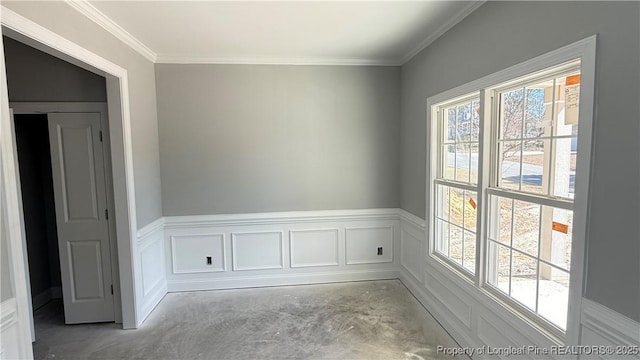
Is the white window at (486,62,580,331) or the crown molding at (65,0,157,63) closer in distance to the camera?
the white window at (486,62,580,331)

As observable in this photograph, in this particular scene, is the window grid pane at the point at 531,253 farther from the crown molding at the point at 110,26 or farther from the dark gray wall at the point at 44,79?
the dark gray wall at the point at 44,79

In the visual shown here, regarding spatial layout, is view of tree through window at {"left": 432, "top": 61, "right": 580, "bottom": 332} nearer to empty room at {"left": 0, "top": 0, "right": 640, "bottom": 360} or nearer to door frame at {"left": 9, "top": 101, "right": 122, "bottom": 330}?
empty room at {"left": 0, "top": 0, "right": 640, "bottom": 360}

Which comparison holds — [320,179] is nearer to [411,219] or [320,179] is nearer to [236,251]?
→ [411,219]

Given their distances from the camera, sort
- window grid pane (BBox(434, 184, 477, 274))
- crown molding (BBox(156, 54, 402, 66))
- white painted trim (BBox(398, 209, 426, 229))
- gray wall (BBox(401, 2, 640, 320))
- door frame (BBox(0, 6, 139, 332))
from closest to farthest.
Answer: gray wall (BBox(401, 2, 640, 320))
door frame (BBox(0, 6, 139, 332))
window grid pane (BBox(434, 184, 477, 274))
white painted trim (BBox(398, 209, 426, 229))
crown molding (BBox(156, 54, 402, 66))

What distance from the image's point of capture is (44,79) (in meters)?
2.78

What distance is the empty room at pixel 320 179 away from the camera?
4.84ft

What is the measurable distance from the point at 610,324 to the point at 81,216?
3.92 metres

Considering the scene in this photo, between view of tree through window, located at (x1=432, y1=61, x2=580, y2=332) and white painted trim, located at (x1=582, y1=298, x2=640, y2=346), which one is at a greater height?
view of tree through window, located at (x1=432, y1=61, x2=580, y2=332)

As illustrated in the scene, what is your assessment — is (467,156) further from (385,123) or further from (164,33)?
(164,33)

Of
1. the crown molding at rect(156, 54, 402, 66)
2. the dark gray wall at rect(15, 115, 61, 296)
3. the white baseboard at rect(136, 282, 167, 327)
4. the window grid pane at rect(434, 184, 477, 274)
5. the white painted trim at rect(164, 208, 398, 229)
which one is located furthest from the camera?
the white painted trim at rect(164, 208, 398, 229)

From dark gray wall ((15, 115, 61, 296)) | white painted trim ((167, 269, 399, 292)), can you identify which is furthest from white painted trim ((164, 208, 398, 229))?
dark gray wall ((15, 115, 61, 296))

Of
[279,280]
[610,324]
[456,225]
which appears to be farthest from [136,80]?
[610,324]

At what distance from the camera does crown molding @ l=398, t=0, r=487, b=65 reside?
2.27 meters

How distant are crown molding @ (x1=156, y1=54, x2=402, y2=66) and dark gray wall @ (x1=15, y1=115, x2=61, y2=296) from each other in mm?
1511
